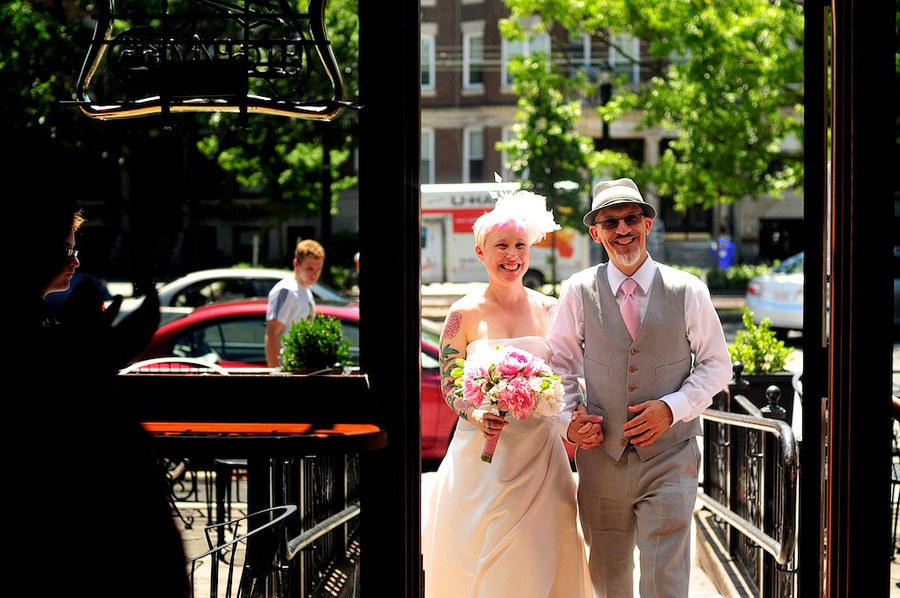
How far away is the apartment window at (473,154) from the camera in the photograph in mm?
23672

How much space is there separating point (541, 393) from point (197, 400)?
1407 mm

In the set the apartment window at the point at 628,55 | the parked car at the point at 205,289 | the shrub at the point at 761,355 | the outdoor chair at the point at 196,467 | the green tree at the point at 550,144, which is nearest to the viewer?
the outdoor chair at the point at 196,467

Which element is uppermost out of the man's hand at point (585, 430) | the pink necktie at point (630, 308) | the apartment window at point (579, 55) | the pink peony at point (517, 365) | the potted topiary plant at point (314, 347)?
the apartment window at point (579, 55)

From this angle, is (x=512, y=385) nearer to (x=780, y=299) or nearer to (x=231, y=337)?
(x=231, y=337)

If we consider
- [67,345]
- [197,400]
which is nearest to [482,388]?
[197,400]

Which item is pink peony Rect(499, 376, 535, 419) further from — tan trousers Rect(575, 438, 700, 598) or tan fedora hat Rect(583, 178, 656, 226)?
tan fedora hat Rect(583, 178, 656, 226)

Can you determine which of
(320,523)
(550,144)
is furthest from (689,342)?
(550,144)

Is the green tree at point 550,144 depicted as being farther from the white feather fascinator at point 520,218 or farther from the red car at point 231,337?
the white feather fascinator at point 520,218

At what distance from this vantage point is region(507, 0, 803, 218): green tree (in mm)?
15555

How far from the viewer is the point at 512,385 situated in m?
3.48

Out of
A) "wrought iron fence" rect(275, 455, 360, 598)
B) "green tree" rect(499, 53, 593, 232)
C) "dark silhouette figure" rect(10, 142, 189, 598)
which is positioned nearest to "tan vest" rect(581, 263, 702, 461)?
"wrought iron fence" rect(275, 455, 360, 598)

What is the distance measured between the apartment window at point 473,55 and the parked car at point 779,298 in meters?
8.60

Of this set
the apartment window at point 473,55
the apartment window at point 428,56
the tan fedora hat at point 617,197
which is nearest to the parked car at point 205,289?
the tan fedora hat at point 617,197

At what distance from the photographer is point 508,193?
3979mm
